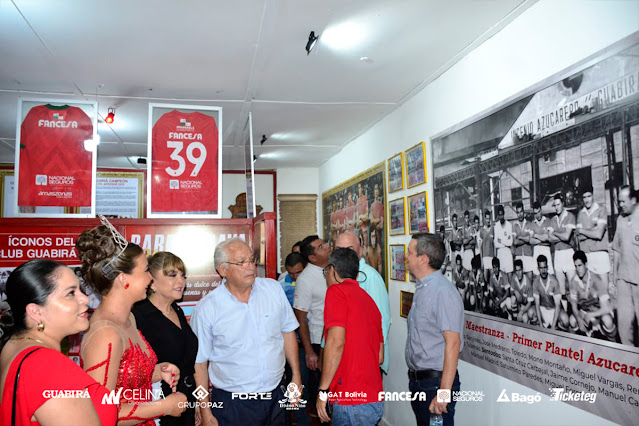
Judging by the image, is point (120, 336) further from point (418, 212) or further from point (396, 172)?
point (396, 172)

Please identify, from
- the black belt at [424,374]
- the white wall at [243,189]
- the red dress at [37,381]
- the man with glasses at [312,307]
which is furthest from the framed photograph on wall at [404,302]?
the white wall at [243,189]

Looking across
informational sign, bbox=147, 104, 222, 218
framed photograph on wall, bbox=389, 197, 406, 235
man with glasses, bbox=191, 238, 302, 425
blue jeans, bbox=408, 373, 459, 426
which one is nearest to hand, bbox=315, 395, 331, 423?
man with glasses, bbox=191, 238, 302, 425

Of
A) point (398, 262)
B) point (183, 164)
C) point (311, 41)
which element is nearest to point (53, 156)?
point (183, 164)

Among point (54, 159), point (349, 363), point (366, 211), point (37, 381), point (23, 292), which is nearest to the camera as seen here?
point (37, 381)

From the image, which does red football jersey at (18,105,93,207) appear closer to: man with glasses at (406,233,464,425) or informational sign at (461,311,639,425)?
man with glasses at (406,233,464,425)

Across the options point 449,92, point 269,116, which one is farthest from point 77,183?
point 449,92

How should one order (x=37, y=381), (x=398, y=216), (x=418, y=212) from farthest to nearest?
(x=398, y=216) < (x=418, y=212) < (x=37, y=381)

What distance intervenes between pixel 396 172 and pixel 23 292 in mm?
3759

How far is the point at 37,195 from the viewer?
382 centimetres

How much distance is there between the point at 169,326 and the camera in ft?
8.41

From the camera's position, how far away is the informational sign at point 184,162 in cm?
399

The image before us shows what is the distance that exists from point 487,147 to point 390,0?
1.14 metres

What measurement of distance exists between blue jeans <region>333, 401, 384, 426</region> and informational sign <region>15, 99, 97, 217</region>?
2.73 meters

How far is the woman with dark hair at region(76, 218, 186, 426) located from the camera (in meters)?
1.67
